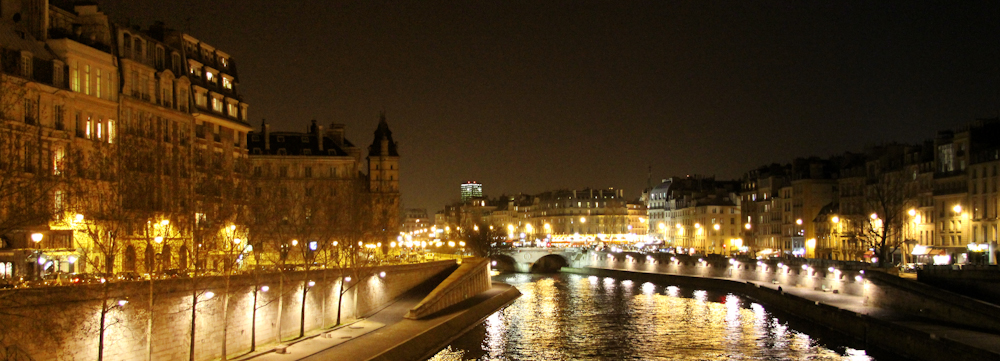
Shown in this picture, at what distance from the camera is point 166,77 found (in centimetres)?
5794

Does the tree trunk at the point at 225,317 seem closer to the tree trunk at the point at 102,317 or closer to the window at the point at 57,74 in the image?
the tree trunk at the point at 102,317

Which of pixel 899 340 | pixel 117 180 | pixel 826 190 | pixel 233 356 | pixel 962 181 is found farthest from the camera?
pixel 826 190

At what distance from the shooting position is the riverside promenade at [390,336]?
4084 centimetres

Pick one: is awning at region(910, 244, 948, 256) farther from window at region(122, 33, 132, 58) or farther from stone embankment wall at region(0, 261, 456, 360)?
window at region(122, 33, 132, 58)

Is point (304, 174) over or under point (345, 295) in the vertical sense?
over

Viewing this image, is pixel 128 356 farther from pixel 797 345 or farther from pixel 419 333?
pixel 797 345

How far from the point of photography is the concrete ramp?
57750 mm

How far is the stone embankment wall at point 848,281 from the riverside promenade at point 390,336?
85.7 ft

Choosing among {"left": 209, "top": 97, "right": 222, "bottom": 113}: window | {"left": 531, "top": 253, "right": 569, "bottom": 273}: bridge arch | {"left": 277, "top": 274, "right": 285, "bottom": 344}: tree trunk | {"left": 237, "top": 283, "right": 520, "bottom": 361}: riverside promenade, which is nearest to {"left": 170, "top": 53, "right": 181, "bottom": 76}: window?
{"left": 209, "top": 97, "right": 222, "bottom": 113}: window

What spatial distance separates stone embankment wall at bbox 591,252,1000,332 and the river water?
4903 millimetres

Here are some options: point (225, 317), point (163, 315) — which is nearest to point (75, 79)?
point (225, 317)

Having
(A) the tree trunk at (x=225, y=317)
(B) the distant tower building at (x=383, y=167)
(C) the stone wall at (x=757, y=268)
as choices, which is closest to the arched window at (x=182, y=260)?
(A) the tree trunk at (x=225, y=317)

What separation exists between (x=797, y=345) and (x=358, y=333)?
77.8 ft

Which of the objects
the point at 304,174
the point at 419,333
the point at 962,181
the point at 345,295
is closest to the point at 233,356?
the point at 419,333
